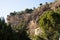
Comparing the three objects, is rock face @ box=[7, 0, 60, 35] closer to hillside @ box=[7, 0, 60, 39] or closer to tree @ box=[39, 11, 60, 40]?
hillside @ box=[7, 0, 60, 39]

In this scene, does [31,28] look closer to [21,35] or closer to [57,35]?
[57,35]

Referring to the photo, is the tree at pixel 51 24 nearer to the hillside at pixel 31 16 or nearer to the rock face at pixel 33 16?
the hillside at pixel 31 16

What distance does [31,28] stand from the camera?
61062 mm

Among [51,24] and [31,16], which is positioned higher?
[31,16]

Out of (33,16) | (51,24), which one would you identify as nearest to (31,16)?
(33,16)

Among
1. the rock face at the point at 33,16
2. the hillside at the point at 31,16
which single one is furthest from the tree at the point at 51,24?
the rock face at the point at 33,16

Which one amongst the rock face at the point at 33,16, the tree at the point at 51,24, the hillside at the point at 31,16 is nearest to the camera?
the tree at the point at 51,24

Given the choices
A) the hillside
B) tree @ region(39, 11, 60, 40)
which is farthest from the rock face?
tree @ region(39, 11, 60, 40)

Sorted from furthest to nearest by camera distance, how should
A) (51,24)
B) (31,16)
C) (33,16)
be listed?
1. (31,16)
2. (33,16)
3. (51,24)

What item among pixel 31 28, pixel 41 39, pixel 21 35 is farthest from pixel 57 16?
pixel 31 28

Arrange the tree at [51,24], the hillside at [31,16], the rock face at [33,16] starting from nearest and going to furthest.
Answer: the tree at [51,24]
the hillside at [31,16]
the rock face at [33,16]

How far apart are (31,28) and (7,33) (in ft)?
144

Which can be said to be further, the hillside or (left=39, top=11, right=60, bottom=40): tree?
the hillside

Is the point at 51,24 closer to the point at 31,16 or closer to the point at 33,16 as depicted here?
the point at 33,16
